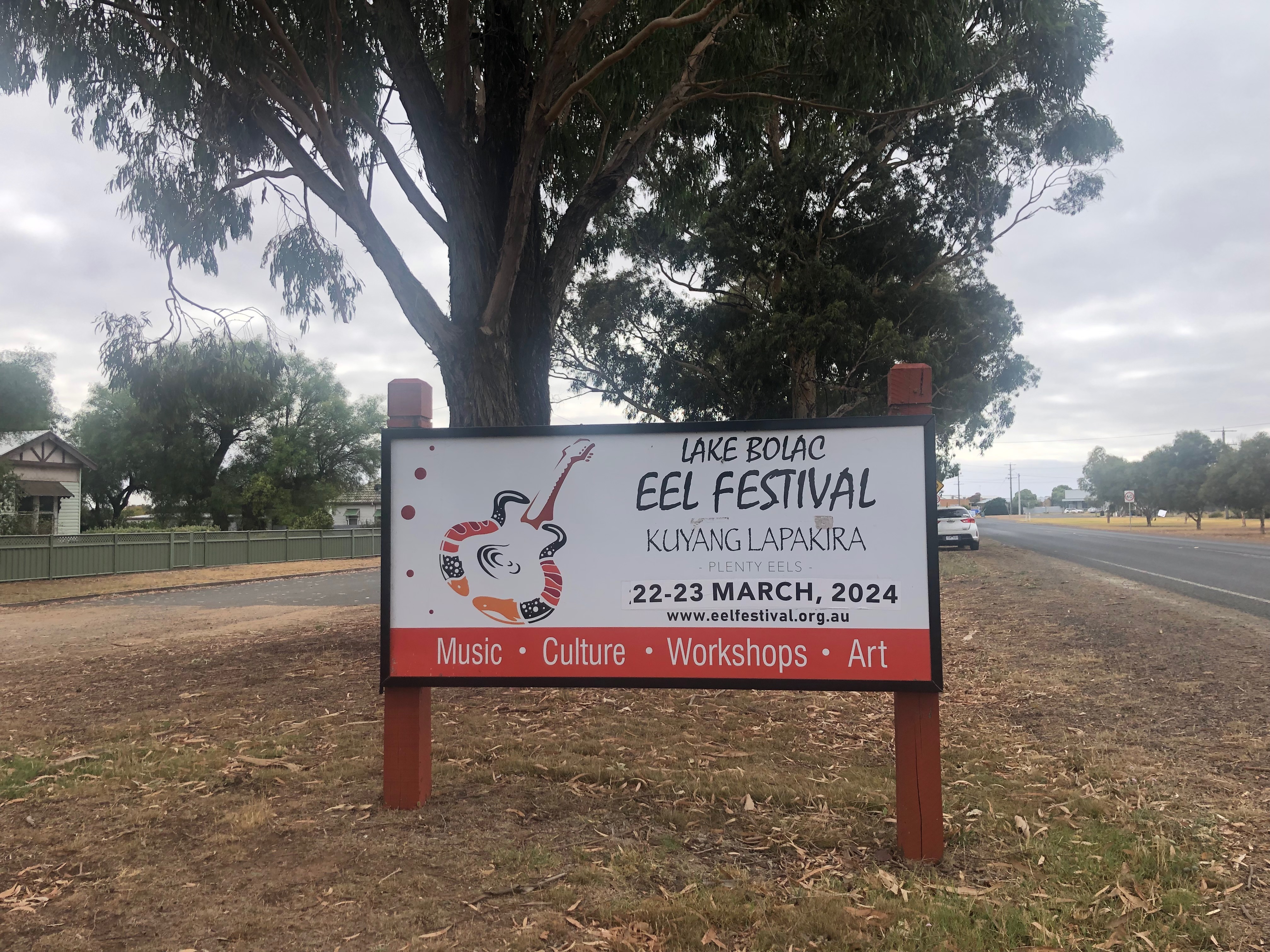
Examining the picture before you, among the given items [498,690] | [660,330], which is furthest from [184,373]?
[660,330]

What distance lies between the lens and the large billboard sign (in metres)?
3.87

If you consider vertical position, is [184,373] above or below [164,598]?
above

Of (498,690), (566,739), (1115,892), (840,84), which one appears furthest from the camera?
(840,84)

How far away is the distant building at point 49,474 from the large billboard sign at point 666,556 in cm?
2940

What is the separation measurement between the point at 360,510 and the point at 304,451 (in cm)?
2675

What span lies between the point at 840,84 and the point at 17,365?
105ft

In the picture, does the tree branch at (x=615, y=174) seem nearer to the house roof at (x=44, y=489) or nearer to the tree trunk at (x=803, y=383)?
the tree trunk at (x=803, y=383)

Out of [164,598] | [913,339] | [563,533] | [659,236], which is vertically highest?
[659,236]

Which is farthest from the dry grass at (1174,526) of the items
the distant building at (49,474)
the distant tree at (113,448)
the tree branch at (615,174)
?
the distant tree at (113,448)

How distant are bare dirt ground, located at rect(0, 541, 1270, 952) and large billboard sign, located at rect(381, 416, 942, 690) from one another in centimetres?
75

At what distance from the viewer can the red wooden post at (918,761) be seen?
3627 mm

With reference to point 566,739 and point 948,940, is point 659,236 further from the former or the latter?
point 948,940

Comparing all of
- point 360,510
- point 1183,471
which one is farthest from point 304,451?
point 1183,471

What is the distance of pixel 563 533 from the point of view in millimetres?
4195
